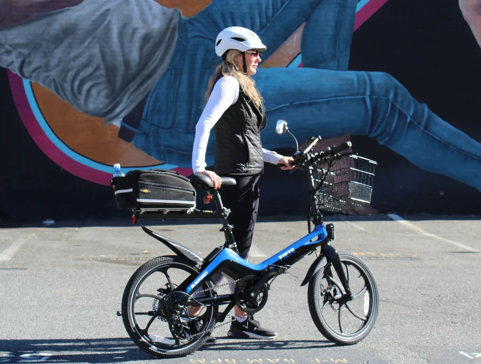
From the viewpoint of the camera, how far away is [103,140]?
10523mm

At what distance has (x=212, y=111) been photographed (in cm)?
402

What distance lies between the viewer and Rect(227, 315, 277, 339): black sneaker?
445 cm

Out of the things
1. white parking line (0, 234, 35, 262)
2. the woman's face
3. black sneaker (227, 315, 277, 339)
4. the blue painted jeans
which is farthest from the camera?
the blue painted jeans

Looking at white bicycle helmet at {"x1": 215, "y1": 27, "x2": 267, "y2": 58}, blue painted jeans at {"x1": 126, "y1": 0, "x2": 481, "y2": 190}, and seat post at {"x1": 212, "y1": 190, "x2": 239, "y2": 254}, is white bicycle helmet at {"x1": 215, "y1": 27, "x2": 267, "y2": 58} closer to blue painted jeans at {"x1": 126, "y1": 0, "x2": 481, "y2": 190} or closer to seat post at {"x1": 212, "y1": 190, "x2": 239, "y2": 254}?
seat post at {"x1": 212, "y1": 190, "x2": 239, "y2": 254}

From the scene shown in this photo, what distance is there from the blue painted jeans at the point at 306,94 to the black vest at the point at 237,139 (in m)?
6.22

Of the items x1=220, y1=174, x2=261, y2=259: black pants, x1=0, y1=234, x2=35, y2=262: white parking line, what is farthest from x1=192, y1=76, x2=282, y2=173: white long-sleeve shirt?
x1=0, y1=234, x2=35, y2=262: white parking line

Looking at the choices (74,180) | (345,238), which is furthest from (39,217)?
(345,238)

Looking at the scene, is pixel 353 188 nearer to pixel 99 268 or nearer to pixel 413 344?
pixel 413 344

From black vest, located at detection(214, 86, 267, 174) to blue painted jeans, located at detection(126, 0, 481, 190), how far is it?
20.4 feet

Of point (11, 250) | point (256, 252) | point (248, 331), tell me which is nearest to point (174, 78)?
point (256, 252)

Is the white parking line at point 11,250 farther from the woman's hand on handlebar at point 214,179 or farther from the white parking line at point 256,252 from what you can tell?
the woman's hand on handlebar at point 214,179

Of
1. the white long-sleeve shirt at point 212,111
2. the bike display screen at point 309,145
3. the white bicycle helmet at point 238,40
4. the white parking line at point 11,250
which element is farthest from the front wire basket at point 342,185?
the white parking line at point 11,250

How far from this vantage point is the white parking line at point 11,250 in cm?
743

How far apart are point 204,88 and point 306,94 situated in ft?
5.75
